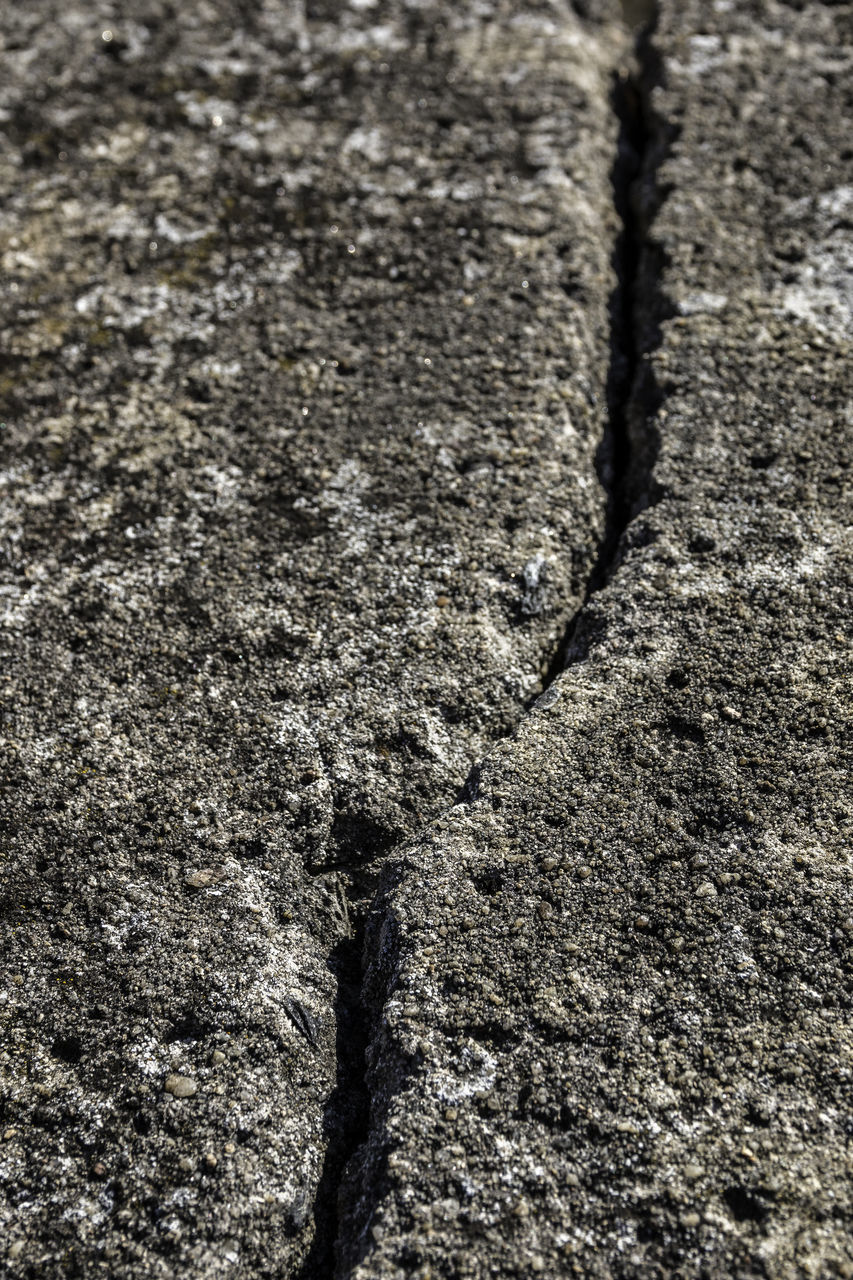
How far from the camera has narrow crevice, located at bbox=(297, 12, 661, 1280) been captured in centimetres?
111

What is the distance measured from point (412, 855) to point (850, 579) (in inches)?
28.4

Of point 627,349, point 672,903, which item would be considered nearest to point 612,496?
point 627,349

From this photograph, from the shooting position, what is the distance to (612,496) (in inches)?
62.2

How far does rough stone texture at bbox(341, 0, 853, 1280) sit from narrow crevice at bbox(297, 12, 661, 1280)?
0.02 meters

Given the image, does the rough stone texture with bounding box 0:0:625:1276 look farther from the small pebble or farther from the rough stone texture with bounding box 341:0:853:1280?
the rough stone texture with bounding box 341:0:853:1280

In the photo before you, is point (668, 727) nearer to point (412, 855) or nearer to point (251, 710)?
point (412, 855)

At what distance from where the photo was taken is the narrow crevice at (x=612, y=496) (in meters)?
1.11

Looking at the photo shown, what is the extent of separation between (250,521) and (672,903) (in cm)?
82

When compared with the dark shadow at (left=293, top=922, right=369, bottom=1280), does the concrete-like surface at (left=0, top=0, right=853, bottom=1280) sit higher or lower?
higher

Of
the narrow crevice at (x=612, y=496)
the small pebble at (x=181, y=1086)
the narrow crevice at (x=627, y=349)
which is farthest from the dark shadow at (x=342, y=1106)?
the narrow crevice at (x=627, y=349)

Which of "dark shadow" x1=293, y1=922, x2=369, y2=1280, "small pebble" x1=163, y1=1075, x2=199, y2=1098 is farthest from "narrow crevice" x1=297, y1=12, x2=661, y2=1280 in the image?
"small pebble" x1=163, y1=1075, x2=199, y2=1098

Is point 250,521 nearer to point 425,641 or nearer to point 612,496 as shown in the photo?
point 425,641

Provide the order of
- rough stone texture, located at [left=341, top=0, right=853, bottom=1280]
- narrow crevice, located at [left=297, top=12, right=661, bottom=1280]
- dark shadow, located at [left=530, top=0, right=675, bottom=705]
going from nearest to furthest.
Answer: rough stone texture, located at [left=341, top=0, right=853, bottom=1280] < narrow crevice, located at [left=297, top=12, right=661, bottom=1280] < dark shadow, located at [left=530, top=0, right=675, bottom=705]

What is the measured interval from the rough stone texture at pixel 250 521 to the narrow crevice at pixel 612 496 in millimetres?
11
